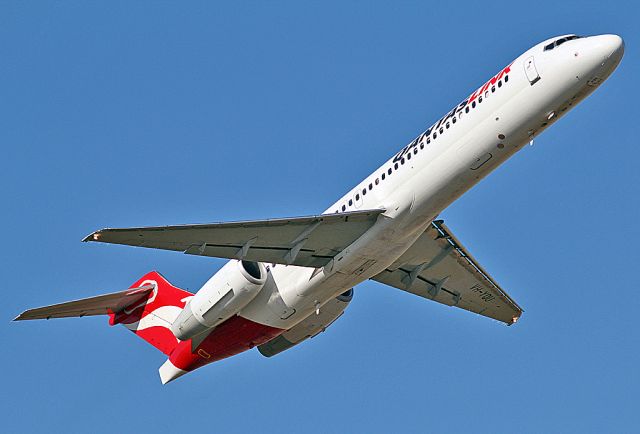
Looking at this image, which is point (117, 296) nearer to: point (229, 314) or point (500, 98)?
point (229, 314)

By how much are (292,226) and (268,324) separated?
3610mm

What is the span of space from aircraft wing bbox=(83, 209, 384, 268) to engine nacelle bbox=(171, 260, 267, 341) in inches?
46.0

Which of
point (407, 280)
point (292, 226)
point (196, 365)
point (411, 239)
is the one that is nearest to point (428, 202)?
point (411, 239)

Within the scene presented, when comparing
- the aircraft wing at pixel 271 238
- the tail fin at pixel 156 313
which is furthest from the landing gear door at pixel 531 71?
the tail fin at pixel 156 313

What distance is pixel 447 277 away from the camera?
108 feet

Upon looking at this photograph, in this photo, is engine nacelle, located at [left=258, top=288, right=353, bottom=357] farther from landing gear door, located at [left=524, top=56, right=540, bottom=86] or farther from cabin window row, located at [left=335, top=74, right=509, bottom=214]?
landing gear door, located at [left=524, top=56, right=540, bottom=86]

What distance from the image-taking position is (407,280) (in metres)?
32.6

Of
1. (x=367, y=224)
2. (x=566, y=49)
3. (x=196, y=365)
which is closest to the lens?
(x=566, y=49)

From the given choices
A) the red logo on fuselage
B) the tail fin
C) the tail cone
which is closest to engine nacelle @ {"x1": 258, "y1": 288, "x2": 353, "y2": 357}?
the tail cone

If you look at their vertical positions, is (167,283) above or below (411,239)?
above

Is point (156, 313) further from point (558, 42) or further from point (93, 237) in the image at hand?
point (558, 42)

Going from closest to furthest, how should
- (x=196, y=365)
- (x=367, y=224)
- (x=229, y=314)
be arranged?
(x=367, y=224) → (x=229, y=314) → (x=196, y=365)

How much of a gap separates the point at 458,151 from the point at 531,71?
2.60m

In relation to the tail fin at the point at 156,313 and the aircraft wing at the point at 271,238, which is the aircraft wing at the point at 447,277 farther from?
the tail fin at the point at 156,313
